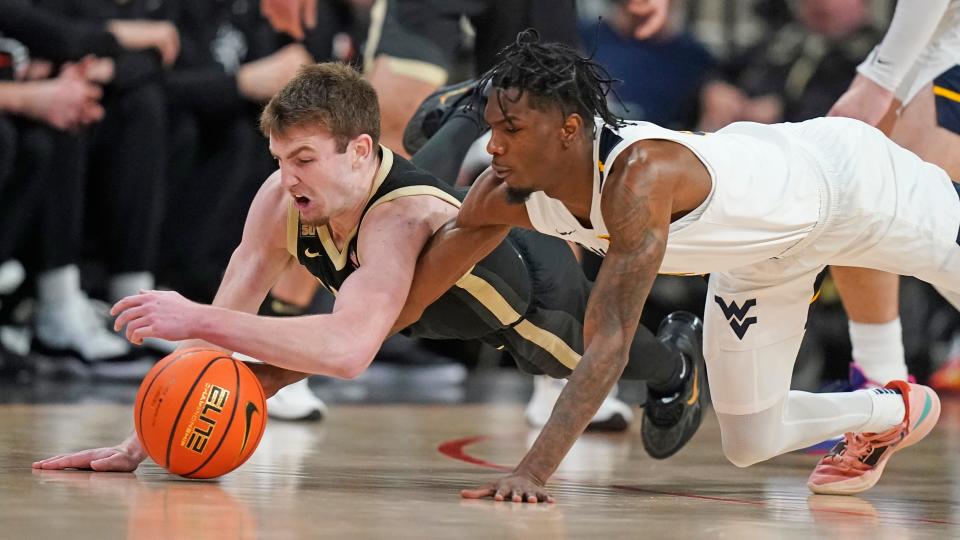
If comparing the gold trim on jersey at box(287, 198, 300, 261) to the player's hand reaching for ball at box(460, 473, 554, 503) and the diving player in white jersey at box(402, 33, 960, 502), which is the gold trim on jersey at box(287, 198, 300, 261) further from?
the player's hand reaching for ball at box(460, 473, 554, 503)

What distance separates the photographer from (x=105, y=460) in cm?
379

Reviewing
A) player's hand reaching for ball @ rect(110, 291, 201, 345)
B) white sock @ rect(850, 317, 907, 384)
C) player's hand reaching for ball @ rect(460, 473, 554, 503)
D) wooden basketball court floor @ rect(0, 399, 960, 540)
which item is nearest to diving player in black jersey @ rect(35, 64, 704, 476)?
player's hand reaching for ball @ rect(110, 291, 201, 345)

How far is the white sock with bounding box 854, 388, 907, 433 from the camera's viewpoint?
13.3ft

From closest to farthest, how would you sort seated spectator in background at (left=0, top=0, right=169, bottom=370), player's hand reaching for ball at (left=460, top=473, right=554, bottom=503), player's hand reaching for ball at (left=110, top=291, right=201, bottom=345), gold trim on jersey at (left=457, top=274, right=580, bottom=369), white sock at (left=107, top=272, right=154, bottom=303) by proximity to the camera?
player's hand reaching for ball at (left=460, top=473, right=554, bottom=503) → player's hand reaching for ball at (left=110, top=291, right=201, bottom=345) → gold trim on jersey at (left=457, top=274, right=580, bottom=369) → seated spectator in background at (left=0, top=0, right=169, bottom=370) → white sock at (left=107, top=272, right=154, bottom=303)

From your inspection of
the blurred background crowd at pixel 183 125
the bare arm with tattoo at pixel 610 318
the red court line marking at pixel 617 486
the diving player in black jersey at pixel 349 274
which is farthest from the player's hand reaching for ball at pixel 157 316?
the blurred background crowd at pixel 183 125

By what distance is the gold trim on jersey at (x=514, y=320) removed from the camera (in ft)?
13.6

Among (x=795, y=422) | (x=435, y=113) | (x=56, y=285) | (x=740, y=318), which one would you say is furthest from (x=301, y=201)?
(x=56, y=285)

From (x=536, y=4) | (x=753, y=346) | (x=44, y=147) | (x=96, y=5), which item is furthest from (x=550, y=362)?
(x=96, y=5)

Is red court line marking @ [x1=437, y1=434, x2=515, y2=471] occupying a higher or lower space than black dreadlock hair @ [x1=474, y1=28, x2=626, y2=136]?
lower

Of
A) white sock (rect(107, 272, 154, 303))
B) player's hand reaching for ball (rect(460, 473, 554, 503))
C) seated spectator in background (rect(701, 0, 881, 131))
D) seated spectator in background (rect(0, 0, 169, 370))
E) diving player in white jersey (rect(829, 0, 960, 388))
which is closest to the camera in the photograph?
player's hand reaching for ball (rect(460, 473, 554, 503))

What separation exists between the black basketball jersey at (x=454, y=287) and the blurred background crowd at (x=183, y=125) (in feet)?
8.63

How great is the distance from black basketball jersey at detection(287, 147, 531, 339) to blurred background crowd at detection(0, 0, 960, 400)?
263 centimetres

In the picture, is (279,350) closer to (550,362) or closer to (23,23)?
(550,362)

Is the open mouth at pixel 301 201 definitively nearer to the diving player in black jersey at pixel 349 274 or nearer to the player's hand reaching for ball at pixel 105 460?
the diving player in black jersey at pixel 349 274
